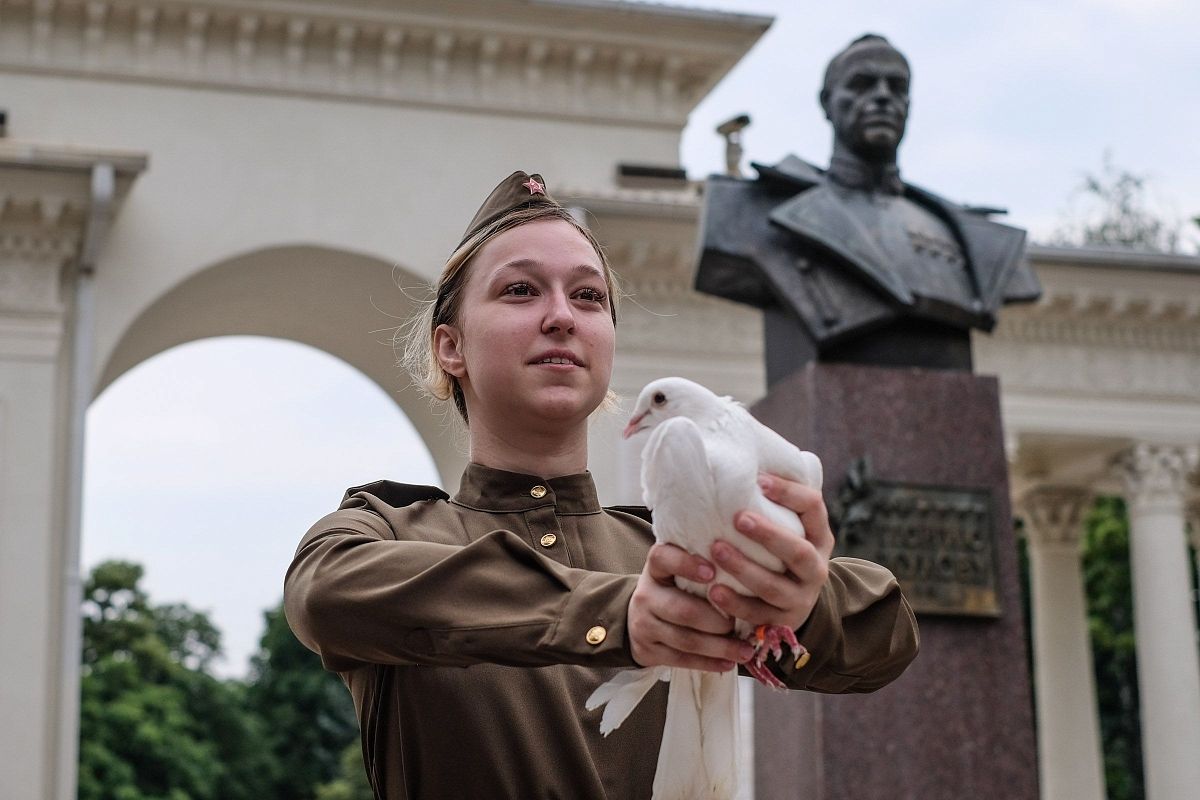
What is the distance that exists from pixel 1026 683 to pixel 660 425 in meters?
4.96

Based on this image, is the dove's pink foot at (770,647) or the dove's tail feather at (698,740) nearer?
the dove's pink foot at (770,647)

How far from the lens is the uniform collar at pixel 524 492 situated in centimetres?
224

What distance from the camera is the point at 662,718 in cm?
212

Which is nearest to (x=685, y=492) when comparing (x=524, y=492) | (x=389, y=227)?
(x=524, y=492)

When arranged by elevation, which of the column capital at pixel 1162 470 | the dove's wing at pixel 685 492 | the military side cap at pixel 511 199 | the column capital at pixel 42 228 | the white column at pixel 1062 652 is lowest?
the dove's wing at pixel 685 492

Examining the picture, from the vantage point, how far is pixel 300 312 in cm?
1919

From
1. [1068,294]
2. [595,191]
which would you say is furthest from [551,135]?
[1068,294]

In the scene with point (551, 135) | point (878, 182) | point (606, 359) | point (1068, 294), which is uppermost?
point (551, 135)

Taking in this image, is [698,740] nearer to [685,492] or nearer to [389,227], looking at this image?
[685,492]

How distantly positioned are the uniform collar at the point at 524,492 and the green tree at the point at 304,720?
137 feet

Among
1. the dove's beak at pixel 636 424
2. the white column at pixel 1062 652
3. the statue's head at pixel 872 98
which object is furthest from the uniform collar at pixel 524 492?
the white column at pixel 1062 652

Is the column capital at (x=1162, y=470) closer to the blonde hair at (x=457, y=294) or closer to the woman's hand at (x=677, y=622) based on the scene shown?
the blonde hair at (x=457, y=294)

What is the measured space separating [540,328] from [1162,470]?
17.8 metres

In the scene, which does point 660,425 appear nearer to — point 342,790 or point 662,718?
point 662,718
